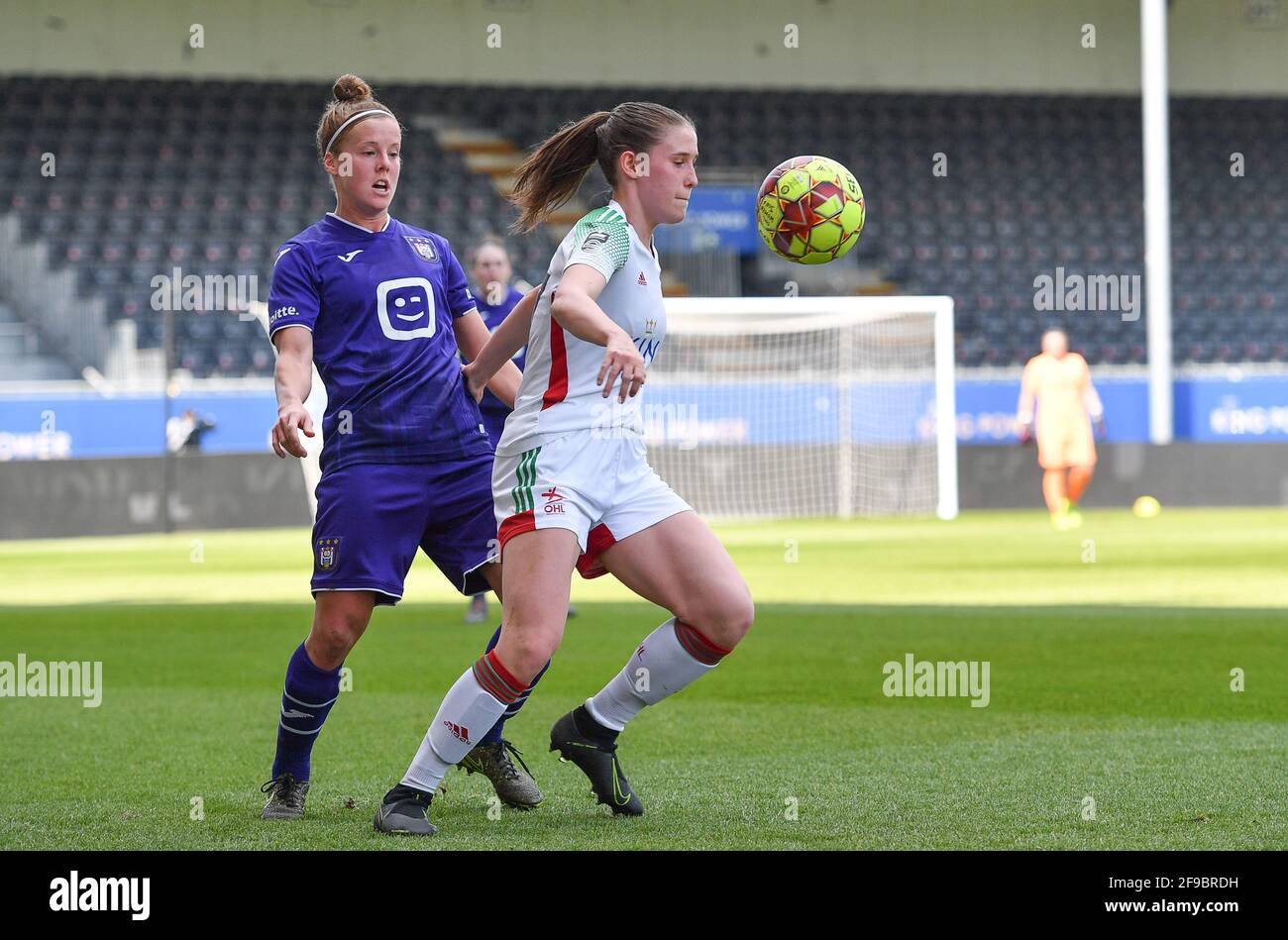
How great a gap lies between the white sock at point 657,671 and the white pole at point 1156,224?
67.1ft

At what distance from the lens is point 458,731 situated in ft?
13.7

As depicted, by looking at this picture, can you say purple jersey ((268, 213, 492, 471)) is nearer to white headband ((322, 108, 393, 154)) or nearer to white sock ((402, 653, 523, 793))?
white headband ((322, 108, 393, 154))

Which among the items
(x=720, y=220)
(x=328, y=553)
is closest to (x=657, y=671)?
(x=328, y=553)

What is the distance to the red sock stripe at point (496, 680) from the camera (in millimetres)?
4141

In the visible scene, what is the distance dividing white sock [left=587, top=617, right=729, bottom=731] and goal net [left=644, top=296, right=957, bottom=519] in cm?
1664

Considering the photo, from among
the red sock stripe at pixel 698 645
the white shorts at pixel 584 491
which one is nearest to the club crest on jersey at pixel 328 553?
the white shorts at pixel 584 491

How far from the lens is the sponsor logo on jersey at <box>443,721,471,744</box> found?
13.7ft

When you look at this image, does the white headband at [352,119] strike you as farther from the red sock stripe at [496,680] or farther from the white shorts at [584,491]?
the red sock stripe at [496,680]

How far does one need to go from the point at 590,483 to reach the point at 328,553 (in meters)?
0.85

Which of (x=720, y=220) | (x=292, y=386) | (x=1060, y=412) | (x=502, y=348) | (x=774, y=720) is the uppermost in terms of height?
(x=720, y=220)

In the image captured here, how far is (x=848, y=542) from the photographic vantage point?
17.5 metres

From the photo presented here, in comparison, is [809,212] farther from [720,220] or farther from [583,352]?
[720,220]

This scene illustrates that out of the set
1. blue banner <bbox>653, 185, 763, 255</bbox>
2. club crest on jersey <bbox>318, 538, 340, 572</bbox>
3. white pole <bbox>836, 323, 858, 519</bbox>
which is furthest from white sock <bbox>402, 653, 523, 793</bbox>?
blue banner <bbox>653, 185, 763, 255</bbox>
